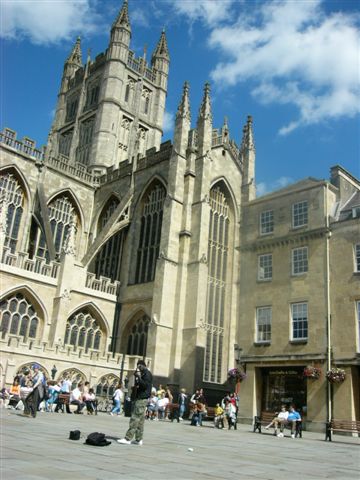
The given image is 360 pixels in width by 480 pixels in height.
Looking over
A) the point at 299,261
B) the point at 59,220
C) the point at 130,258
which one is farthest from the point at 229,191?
the point at 59,220

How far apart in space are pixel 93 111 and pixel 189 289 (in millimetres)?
28991

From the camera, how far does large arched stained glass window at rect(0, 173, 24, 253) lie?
113 feet

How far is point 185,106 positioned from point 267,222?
1159cm

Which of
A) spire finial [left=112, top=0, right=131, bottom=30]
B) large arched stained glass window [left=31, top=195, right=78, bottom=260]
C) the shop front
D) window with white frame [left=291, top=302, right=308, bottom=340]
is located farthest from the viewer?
spire finial [left=112, top=0, right=131, bottom=30]

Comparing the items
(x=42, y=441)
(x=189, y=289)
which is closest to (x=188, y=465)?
(x=42, y=441)

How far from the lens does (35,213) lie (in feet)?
119

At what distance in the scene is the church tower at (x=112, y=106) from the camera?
5094 centimetres

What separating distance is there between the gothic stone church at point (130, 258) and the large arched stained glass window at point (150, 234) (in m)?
0.10

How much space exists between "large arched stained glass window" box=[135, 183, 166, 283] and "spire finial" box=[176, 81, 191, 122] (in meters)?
5.06

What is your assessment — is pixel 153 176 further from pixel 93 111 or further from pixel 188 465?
pixel 188 465

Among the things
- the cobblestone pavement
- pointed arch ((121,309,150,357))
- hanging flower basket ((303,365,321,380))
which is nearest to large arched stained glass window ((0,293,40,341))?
pointed arch ((121,309,150,357))

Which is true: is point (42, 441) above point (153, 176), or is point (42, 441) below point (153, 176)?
below

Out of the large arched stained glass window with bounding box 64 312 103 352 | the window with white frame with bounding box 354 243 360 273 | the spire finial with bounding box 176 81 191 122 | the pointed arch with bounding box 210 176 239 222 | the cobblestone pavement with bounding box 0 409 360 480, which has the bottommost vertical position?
the cobblestone pavement with bounding box 0 409 360 480

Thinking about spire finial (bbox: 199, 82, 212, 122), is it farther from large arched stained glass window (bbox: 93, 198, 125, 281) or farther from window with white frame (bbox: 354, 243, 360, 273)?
window with white frame (bbox: 354, 243, 360, 273)
